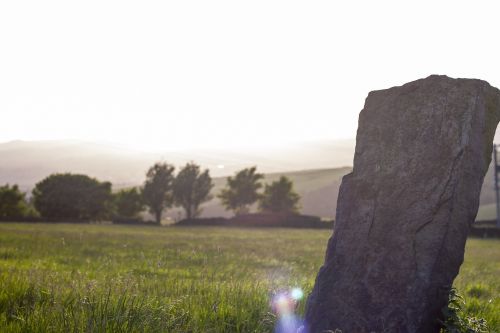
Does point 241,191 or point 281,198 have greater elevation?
point 241,191

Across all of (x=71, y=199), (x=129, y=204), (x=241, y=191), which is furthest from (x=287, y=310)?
(x=241, y=191)

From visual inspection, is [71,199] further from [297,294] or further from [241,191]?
[297,294]

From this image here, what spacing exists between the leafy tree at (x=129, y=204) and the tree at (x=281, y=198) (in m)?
21.9

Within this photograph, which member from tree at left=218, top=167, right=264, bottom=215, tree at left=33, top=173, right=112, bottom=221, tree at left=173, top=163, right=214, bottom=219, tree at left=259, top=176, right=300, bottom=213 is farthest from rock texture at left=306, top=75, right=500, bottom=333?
tree at left=218, top=167, right=264, bottom=215

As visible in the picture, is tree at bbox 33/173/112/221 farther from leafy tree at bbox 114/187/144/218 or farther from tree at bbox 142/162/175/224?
tree at bbox 142/162/175/224

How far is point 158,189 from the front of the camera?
84.2 m

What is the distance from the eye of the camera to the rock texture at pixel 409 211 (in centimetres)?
560

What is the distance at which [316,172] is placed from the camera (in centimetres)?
18288

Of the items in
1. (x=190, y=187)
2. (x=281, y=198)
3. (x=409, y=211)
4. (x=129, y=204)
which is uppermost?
(x=409, y=211)

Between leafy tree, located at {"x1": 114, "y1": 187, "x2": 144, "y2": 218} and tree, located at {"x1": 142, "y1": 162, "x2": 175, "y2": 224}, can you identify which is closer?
tree, located at {"x1": 142, "y1": 162, "x2": 175, "y2": 224}

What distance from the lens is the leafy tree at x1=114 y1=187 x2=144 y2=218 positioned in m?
85.2

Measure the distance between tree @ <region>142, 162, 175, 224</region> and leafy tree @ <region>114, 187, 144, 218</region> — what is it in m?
2.02

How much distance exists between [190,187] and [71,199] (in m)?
21.2

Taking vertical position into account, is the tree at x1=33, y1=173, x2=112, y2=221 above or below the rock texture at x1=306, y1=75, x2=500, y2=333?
below
